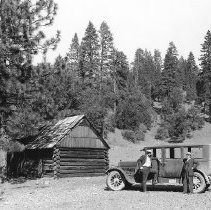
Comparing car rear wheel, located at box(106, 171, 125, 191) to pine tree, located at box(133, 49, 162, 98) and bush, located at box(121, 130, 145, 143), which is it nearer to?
bush, located at box(121, 130, 145, 143)

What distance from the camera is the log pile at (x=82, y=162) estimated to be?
3150cm

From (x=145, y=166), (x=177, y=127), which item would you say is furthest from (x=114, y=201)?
(x=177, y=127)

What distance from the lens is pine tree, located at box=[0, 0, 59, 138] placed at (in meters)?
26.4

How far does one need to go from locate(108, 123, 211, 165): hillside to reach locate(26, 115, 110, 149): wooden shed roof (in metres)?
15.8

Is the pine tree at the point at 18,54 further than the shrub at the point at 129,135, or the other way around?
the shrub at the point at 129,135

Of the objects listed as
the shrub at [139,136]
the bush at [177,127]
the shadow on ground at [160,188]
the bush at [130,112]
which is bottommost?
the shadow on ground at [160,188]

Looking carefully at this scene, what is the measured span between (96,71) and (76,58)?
10.5 metres

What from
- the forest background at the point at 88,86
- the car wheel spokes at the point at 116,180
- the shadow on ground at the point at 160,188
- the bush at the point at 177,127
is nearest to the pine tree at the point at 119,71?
the forest background at the point at 88,86

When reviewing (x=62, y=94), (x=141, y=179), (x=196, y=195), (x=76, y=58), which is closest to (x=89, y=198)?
(x=141, y=179)

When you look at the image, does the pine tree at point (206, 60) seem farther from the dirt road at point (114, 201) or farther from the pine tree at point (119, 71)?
the dirt road at point (114, 201)

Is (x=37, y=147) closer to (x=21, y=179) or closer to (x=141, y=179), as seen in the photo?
(x=21, y=179)

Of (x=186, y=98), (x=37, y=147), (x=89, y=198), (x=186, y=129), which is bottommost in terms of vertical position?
(x=89, y=198)

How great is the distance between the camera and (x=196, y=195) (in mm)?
16969

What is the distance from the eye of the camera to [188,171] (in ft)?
57.2
